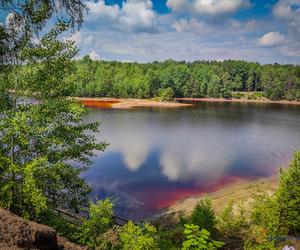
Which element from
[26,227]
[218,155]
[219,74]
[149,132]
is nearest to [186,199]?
[218,155]

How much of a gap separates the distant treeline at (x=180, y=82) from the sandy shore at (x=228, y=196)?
100 m

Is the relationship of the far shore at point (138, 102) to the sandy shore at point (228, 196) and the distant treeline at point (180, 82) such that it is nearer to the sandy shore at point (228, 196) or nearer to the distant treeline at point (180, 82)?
the distant treeline at point (180, 82)

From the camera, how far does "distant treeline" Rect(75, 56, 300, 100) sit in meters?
145

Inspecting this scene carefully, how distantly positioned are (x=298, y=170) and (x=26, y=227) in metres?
15.6

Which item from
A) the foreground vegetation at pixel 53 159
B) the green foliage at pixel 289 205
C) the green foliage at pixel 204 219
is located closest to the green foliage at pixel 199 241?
the foreground vegetation at pixel 53 159

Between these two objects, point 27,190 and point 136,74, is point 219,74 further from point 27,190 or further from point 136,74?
point 27,190

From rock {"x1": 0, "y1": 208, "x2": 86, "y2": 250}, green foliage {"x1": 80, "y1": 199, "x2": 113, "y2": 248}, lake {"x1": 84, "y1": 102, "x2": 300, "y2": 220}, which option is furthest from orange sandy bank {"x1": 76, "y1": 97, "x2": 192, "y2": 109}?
rock {"x1": 0, "y1": 208, "x2": 86, "y2": 250}

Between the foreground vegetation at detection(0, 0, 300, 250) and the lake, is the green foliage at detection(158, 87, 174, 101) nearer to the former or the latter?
the lake

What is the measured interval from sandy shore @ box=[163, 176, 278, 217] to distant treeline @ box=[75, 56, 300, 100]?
100 m

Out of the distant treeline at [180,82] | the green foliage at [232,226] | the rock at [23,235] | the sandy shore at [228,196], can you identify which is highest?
the distant treeline at [180,82]

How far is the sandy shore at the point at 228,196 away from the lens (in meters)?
28.7

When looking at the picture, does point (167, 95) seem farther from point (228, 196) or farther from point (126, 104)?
point (228, 196)

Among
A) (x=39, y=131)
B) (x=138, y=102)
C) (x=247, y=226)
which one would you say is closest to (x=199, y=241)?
(x=39, y=131)

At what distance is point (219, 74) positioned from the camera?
17388 centimetres
